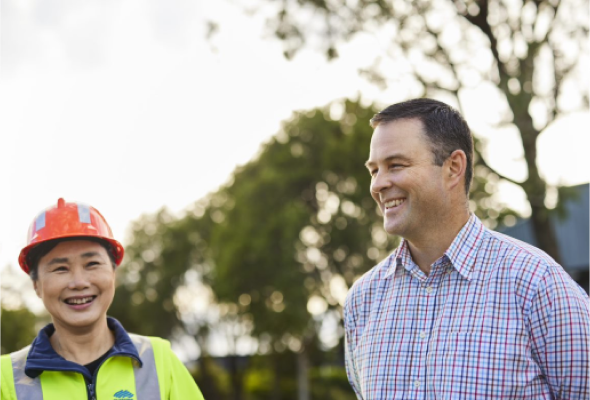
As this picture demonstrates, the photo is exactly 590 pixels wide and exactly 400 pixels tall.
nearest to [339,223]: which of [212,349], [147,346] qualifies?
[212,349]

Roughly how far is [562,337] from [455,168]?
91 centimetres

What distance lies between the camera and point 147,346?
3.99m

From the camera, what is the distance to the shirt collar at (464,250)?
3.27m

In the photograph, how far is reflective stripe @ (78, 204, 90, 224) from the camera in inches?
152

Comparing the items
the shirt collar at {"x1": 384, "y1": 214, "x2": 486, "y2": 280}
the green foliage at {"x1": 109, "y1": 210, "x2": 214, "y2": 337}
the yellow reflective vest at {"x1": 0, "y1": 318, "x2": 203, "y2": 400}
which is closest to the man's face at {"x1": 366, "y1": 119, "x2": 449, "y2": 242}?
the shirt collar at {"x1": 384, "y1": 214, "x2": 486, "y2": 280}

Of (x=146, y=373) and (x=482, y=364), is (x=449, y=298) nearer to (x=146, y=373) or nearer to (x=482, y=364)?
(x=482, y=364)

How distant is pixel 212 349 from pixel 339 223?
16173mm

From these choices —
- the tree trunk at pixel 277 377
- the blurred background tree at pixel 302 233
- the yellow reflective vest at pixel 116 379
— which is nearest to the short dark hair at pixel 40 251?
the yellow reflective vest at pixel 116 379

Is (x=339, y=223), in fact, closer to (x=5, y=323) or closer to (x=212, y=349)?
(x=5, y=323)

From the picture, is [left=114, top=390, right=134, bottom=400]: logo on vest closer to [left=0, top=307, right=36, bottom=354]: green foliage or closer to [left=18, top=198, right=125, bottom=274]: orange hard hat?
[left=18, top=198, right=125, bottom=274]: orange hard hat

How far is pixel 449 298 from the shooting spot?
3256 mm

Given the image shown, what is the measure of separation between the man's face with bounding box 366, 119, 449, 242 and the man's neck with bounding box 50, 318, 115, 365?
168cm

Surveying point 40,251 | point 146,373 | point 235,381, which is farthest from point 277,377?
point 40,251

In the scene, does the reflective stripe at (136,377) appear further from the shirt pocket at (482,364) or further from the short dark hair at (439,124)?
the short dark hair at (439,124)
